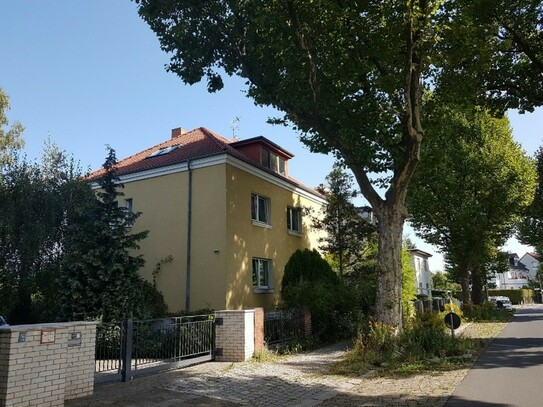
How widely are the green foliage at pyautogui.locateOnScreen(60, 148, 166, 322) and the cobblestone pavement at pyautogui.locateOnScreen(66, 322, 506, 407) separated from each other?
10.8 ft

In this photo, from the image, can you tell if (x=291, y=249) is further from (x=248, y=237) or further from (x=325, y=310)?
(x=325, y=310)

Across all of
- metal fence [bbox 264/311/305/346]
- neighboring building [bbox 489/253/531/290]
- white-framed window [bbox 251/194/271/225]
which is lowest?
metal fence [bbox 264/311/305/346]

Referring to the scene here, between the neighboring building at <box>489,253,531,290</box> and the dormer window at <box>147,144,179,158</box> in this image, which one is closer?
the dormer window at <box>147,144,179,158</box>

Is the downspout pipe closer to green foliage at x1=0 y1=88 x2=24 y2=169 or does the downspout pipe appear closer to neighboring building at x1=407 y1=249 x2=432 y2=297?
green foliage at x1=0 y1=88 x2=24 y2=169

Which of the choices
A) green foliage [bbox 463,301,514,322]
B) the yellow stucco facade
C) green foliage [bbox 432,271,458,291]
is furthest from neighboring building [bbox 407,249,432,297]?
the yellow stucco facade

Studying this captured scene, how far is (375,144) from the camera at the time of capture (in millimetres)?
14922

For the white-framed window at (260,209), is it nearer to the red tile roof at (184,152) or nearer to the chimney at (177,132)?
the red tile roof at (184,152)

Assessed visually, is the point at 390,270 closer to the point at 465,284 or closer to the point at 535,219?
the point at 465,284

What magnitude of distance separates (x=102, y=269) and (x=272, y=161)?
11.1 metres

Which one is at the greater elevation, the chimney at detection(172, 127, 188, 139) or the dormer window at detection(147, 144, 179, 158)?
the chimney at detection(172, 127, 188, 139)

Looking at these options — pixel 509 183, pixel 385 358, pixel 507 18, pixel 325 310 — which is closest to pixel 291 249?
pixel 325 310

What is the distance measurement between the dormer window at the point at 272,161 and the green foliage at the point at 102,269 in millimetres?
8580

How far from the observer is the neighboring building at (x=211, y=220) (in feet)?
56.5

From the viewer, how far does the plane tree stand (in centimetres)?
1224
